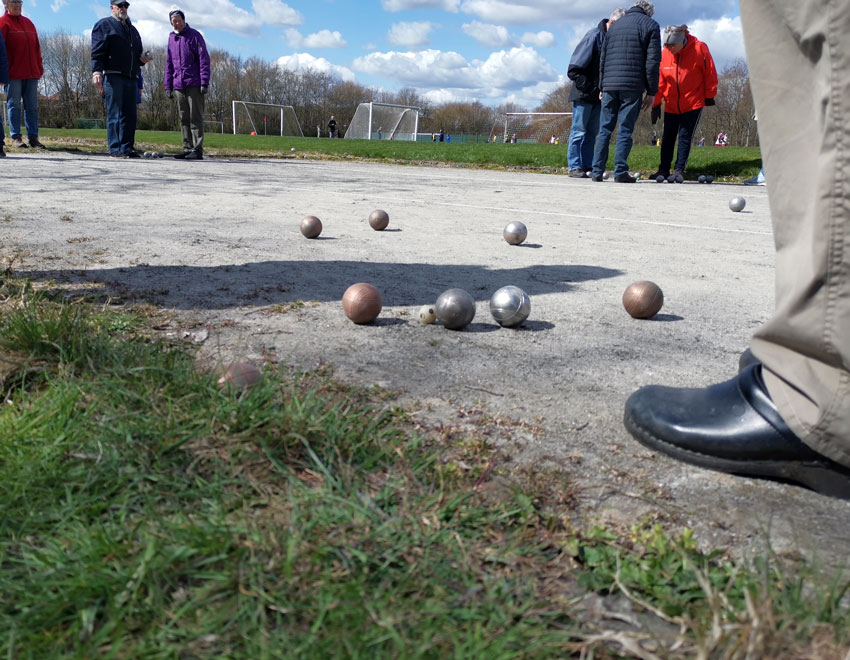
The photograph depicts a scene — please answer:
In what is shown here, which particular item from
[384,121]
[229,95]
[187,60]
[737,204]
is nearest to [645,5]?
[737,204]

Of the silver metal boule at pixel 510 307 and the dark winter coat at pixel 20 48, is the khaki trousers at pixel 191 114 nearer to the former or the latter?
the dark winter coat at pixel 20 48

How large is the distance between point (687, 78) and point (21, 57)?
13420 mm

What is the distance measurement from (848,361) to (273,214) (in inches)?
234

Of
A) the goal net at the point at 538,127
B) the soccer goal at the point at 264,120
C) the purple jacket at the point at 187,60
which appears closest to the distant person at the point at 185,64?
the purple jacket at the point at 187,60

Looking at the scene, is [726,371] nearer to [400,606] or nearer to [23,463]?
[400,606]

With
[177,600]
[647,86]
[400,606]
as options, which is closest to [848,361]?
[400,606]

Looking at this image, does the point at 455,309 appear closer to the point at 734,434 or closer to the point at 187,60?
the point at 734,434

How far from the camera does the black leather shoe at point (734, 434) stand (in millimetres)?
1889

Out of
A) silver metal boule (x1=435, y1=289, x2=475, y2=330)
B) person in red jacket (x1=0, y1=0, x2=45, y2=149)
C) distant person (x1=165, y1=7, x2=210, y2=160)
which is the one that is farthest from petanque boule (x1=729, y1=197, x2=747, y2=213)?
person in red jacket (x1=0, y1=0, x2=45, y2=149)

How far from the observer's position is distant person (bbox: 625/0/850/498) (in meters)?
1.65

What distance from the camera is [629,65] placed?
1191 cm

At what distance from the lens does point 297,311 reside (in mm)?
3408

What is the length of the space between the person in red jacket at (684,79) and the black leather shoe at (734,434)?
12.3m

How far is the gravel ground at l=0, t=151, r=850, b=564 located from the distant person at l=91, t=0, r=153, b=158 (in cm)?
543
